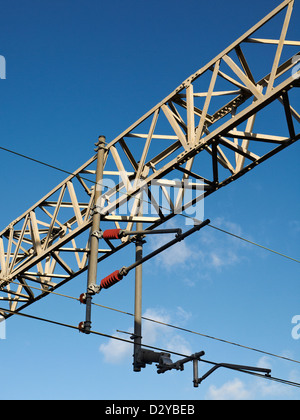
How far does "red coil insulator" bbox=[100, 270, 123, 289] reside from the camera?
12446 millimetres

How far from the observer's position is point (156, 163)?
13859mm

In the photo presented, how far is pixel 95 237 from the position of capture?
1274cm

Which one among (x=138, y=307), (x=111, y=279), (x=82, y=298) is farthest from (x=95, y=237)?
(x=138, y=307)

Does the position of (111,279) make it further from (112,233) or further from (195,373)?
(195,373)

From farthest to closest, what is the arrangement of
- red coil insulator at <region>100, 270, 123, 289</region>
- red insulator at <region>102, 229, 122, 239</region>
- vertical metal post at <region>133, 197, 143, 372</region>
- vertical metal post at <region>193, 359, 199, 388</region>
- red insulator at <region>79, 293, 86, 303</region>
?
red insulator at <region>102, 229, 122, 239</region>
vertical metal post at <region>193, 359, 199, 388</region>
vertical metal post at <region>133, 197, 143, 372</region>
red coil insulator at <region>100, 270, 123, 289</region>
red insulator at <region>79, 293, 86, 303</region>

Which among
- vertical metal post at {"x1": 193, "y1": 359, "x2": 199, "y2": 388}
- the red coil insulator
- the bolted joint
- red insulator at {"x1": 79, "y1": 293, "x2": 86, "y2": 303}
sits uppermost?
the bolted joint

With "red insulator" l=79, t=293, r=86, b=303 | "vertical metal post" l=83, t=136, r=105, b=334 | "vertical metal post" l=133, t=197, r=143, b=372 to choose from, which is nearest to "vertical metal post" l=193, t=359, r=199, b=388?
"vertical metal post" l=133, t=197, r=143, b=372

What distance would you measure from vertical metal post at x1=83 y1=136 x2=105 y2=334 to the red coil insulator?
0.37m

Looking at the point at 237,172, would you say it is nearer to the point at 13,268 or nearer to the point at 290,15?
the point at 290,15

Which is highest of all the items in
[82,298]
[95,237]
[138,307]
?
[95,237]

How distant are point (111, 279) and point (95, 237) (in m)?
0.94

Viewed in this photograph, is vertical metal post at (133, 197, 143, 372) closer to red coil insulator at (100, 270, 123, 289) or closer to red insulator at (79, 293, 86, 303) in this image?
red coil insulator at (100, 270, 123, 289)

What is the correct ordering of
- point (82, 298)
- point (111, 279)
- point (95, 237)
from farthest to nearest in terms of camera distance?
point (95, 237)
point (111, 279)
point (82, 298)

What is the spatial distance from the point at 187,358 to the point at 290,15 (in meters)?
6.97
